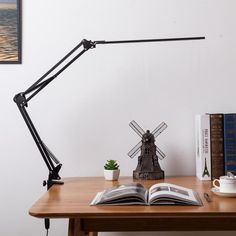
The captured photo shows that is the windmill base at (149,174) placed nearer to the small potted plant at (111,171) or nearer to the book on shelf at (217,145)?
the small potted plant at (111,171)

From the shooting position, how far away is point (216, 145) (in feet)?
4.60

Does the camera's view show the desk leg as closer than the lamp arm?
Yes

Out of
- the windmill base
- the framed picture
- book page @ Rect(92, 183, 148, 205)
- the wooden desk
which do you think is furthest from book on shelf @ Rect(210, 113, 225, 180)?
the framed picture

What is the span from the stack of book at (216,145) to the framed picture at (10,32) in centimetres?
94

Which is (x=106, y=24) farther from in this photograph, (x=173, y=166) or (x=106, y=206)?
(x=106, y=206)

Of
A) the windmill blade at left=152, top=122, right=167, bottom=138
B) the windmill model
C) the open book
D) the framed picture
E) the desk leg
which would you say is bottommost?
the desk leg

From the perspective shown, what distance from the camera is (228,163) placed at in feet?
4.55

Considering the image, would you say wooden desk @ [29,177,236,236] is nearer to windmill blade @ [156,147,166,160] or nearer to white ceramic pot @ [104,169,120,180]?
white ceramic pot @ [104,169,120,180]

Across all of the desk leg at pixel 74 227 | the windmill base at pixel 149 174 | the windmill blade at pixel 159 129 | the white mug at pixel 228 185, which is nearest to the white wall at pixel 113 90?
the windmill blade at pixel 159 129

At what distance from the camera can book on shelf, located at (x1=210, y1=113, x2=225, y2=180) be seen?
1395mm

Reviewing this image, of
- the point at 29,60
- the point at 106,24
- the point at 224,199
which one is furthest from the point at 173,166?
the point at 29,60

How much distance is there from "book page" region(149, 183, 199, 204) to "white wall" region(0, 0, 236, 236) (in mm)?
458

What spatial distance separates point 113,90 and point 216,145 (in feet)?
1.79

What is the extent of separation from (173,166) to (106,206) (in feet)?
2.12
